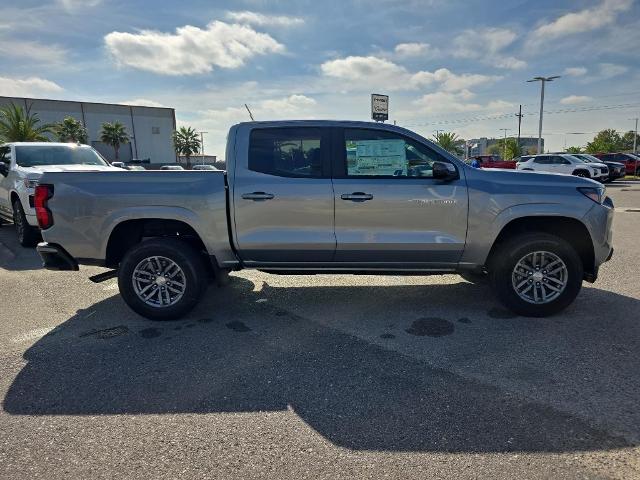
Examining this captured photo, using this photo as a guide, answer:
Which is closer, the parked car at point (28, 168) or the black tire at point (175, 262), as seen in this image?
the black tire at point (175, 262)

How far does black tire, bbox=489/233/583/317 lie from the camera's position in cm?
409

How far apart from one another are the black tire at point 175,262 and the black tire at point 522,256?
3082 mm

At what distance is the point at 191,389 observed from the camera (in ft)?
9.95

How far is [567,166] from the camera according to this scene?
71.2 feet

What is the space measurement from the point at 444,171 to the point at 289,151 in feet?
5.14

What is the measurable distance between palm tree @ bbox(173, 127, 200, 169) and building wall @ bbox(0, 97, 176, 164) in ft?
6.13

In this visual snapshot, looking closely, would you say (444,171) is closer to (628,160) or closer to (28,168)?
(28,168)

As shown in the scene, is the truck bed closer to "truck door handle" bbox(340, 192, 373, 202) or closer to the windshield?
"truck door handle" bbox(340, 192, 373, 202)

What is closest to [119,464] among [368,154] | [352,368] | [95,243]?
[352,368]

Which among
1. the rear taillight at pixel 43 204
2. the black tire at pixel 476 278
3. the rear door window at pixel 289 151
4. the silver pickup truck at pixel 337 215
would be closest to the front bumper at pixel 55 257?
the silver pickup truck at pixel 337 215

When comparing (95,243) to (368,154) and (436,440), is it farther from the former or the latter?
(436,440)

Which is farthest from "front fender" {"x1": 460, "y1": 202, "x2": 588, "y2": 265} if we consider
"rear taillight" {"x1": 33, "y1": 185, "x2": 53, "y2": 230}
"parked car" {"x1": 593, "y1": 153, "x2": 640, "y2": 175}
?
"parked car" {"x1": 593, "y1": 153, "x2": 640, "y2": 175}

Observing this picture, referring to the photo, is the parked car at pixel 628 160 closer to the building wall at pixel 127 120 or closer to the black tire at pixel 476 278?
the black tire at pixel 476 278

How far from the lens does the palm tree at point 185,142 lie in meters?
67.8
